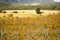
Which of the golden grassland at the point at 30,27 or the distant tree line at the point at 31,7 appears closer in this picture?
the golden grassland at the point at 30,27

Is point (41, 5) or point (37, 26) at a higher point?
point (41, 5)

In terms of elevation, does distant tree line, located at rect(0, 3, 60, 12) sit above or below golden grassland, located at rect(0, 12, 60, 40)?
above

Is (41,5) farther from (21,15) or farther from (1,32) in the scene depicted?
(1,32)

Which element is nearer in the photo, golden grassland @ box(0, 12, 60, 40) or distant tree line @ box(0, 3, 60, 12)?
golden grassland @ box(0, 12, 60, 40)

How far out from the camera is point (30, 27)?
17.2 feet

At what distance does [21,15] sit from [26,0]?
0.38 metres

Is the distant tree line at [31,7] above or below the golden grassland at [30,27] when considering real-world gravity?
above

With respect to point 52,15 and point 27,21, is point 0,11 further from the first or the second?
point 52,15

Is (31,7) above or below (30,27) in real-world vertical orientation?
above

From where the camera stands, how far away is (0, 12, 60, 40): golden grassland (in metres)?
5.13

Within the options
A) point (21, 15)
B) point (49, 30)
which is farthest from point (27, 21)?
point (49, 30)

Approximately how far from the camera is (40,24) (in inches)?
208

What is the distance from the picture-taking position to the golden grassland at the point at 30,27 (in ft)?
16.8

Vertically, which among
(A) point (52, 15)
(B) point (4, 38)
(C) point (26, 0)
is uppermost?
(C) point (26, 0)
